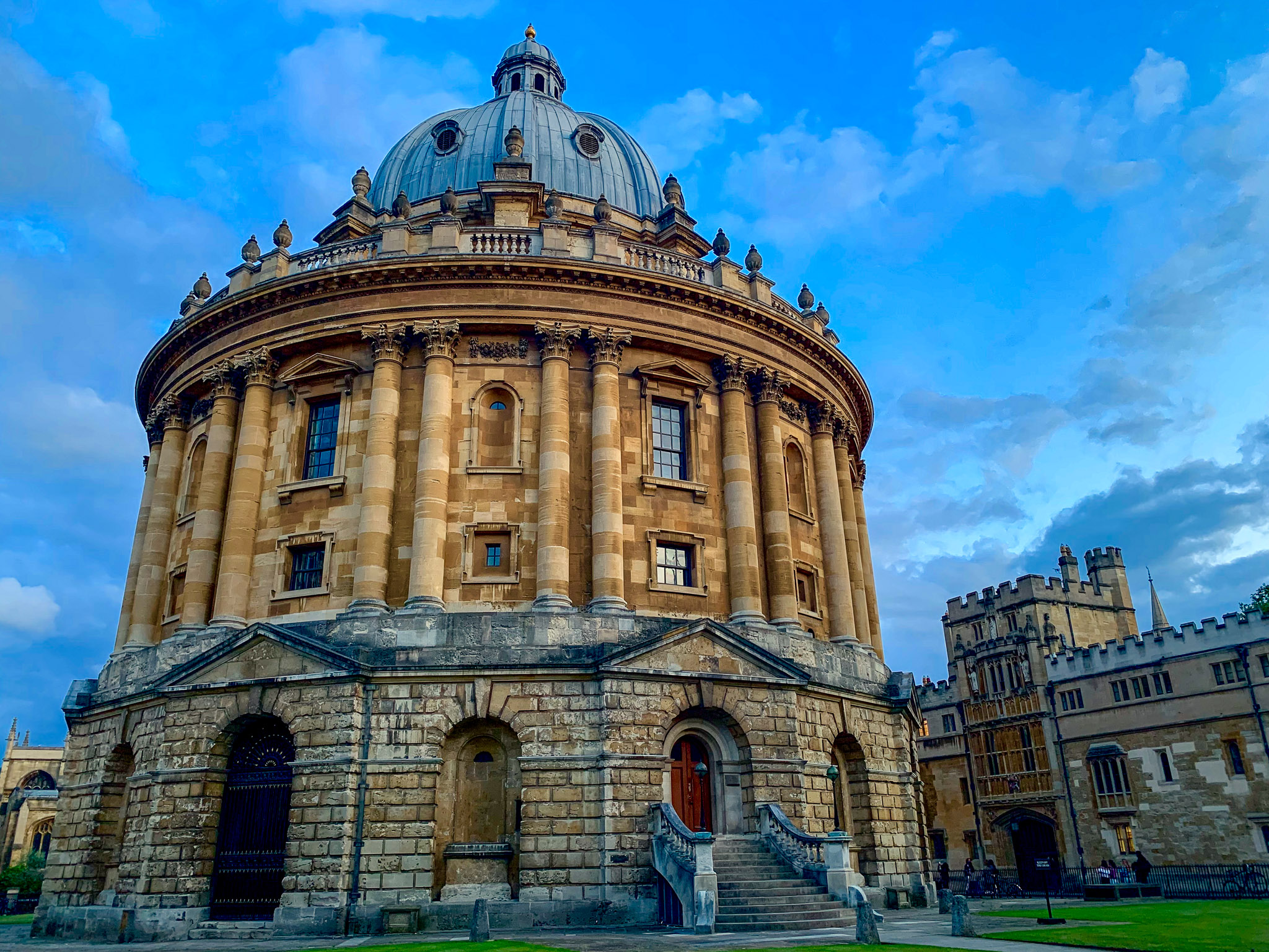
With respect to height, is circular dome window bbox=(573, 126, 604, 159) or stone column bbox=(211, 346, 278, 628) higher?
circular dome window bbox=(573, 126, 604, 159)

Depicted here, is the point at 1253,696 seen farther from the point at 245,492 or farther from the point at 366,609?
the point at 245,492

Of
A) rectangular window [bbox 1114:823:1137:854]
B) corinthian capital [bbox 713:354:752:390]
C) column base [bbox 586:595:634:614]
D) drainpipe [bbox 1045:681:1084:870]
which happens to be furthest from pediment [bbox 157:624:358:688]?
drainpipe [bbox 1045:681:1084:870]

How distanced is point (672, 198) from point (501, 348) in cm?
1605

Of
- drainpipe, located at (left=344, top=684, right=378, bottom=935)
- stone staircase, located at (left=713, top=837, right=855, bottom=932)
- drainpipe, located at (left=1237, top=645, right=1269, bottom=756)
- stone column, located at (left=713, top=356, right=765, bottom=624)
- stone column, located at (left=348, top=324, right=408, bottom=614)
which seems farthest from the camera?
drainpipe, located at (left=1237, top=645, right=1269, bottom=756)

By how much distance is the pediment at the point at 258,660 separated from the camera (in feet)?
81.7

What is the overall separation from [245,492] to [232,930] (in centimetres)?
1241

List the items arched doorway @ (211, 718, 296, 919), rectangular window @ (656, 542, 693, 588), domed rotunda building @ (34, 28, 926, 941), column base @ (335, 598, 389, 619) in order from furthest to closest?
rectangular window @ (656, 542, 693, 588) → column base @ (335, 598, 389, 619) → arched doorway @ (211, 718, 296, 919) → domed rotunda building @ (34, 28, 926, 941)

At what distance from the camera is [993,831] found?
6047 cm

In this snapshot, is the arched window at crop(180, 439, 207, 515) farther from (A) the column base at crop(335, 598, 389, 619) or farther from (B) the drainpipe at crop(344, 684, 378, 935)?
(B) the drainpipe at crop(344, 684, 378, 935)

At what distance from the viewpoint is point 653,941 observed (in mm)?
18328

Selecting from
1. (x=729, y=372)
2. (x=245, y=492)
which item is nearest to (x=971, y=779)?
(x=729, y=372)

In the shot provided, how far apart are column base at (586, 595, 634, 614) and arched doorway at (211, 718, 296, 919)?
8620 mm

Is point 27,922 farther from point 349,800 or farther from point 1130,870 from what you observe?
point 1130,870

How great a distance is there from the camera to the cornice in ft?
98.0
